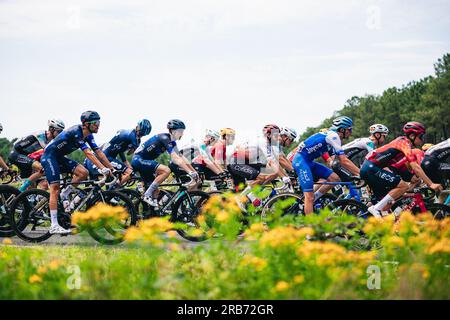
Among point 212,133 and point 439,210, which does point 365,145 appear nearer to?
point 212,133

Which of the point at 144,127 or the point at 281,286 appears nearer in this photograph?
the point at 281,286

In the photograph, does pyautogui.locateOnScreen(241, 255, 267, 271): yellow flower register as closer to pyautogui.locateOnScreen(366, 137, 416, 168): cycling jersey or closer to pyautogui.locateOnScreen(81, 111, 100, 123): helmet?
pyautogui.locateOnScreen(366, 137, 416, 168): cycling jersey

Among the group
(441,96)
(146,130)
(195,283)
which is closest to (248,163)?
(146,130)

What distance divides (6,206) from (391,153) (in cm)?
683

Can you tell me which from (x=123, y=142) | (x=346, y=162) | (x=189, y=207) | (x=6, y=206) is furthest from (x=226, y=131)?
(x=6, y=206)

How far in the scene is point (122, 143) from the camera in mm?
12883

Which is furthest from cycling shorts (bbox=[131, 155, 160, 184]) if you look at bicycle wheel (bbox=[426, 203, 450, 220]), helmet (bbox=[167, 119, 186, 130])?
bicycle wheel (bbox=[426, 203, 450, 220])

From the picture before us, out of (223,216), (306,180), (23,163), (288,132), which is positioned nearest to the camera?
(223,216)

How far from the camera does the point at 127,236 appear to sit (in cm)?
455

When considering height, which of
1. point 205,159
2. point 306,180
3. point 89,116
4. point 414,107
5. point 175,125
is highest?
point 414,107

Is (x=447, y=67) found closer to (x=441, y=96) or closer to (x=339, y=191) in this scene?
(x=441, y=96)

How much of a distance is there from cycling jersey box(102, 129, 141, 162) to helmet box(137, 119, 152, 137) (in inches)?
7.8

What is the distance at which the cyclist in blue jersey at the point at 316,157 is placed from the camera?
9.57 meters
